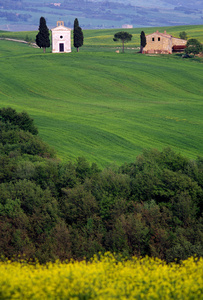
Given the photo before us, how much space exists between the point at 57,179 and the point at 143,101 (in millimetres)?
43564

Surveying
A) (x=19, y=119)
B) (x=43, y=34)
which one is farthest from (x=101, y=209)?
(x=43, y=34)

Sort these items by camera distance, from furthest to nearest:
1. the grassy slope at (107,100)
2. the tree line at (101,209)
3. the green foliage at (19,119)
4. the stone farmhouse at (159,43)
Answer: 1. the stone farmhouse at (159,43)
2. the grassy slope at (107,100)
3. the green foliage at (19,119)
4. the tree line at (101,209)

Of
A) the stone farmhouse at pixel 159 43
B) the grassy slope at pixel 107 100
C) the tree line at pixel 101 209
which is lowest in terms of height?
the tree line at pixel 101 209

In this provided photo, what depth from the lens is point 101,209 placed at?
30.0 m

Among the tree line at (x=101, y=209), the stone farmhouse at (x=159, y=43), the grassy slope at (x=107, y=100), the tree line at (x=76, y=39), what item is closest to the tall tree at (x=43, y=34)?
the tree line at (x=76, y=39)

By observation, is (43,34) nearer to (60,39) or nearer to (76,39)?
(60,39)

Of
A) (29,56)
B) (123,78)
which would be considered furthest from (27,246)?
(29,56)

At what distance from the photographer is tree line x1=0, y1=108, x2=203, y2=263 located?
2586cm

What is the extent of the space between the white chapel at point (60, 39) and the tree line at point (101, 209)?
76.4m

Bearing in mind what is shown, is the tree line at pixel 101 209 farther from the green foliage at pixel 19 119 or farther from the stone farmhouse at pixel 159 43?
the stone farmhouse at pixel 159 43

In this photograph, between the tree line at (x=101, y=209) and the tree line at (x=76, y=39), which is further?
the tree line at (x=76, y=39)

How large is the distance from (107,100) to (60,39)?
41.2 m

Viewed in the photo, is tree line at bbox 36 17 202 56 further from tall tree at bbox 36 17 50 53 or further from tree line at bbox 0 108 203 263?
tree line at bbox 0 108 203 263

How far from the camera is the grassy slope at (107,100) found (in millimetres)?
51000
